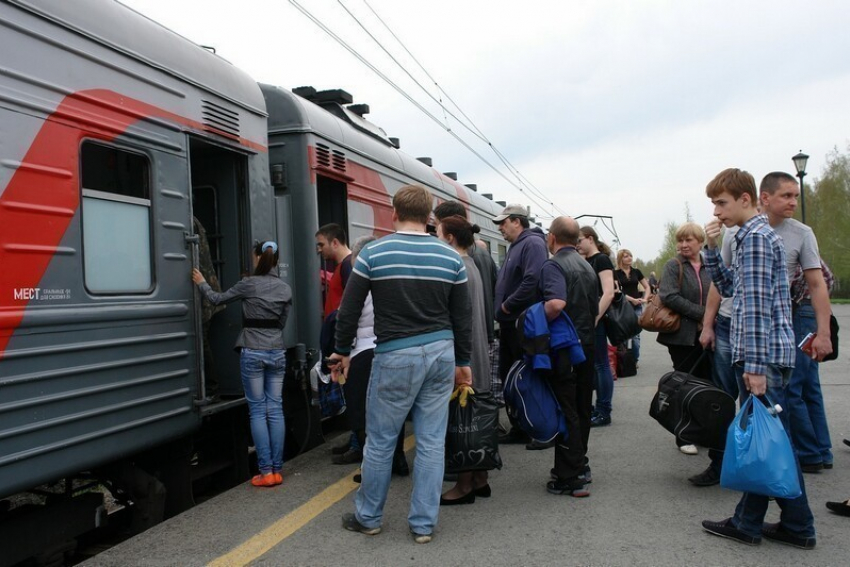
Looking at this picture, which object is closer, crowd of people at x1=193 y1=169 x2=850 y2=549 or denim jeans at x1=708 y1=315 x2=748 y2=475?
crowd of people at x1=193 y1=169 x2=850 y2=549

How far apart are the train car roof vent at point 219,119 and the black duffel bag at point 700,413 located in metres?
3.54

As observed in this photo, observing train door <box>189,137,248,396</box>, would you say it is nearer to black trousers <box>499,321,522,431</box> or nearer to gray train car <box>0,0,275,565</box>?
gray train car <box>0,0,275,565</box>

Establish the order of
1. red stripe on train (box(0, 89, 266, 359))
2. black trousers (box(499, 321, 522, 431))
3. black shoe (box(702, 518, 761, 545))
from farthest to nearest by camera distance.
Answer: black trousers (box(499, 321, 522, 431)) → black shoe (box(702, 518, 761, 545)) → red stripe on train (box(0, 89, 266, 359))

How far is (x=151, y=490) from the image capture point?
432 centimetres

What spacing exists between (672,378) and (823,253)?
1921 inches

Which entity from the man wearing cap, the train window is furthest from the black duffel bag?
the train window

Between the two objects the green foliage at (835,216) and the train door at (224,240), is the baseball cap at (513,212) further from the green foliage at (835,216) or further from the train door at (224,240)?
the green foliage at (835,216)

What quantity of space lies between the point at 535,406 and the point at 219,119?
2.94 meters

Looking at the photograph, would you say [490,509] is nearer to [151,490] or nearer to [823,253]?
[151,490]

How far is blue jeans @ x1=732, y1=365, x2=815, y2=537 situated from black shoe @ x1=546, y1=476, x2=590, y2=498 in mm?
995

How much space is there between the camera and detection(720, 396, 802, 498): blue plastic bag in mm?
3244

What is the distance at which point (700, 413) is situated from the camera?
428cm

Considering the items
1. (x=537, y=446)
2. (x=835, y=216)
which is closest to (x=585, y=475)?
(x=537, y=446)

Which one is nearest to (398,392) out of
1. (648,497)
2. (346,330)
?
(346,330)
